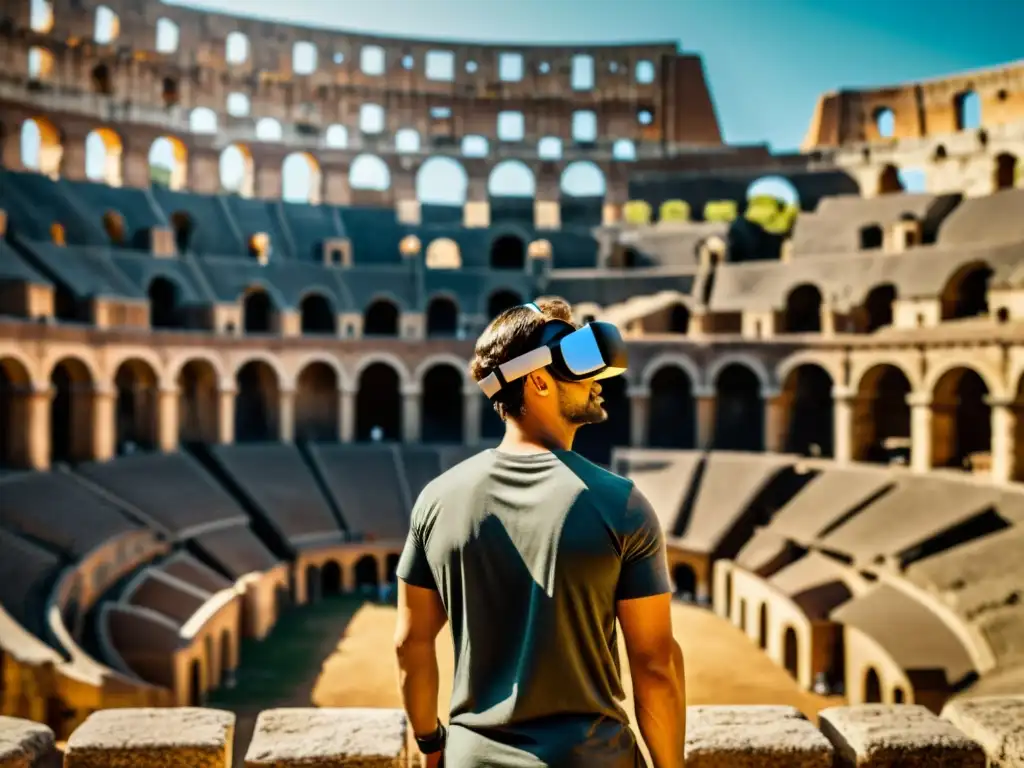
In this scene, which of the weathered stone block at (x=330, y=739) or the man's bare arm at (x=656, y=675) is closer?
the man's bare arm at (x=656, y=675)

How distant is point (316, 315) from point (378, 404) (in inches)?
183

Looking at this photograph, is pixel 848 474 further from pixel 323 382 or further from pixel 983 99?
pixel 983 99

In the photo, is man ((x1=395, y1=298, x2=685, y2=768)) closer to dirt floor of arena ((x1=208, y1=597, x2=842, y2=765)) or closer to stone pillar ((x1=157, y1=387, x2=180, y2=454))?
dirt floor of arena ((x1=208, y1=597, x2=842, y2=765))

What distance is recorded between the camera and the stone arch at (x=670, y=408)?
37.8m

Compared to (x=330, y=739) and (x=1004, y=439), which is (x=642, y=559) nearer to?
(x=330, y=739)

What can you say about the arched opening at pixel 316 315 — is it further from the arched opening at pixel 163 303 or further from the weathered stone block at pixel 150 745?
the weathered stone block at pixel 150 745

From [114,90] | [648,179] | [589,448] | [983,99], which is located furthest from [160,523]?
[983,99]

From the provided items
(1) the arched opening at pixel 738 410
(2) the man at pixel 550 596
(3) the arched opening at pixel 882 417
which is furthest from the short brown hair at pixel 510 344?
(1) the arched opening at pixel 738 410

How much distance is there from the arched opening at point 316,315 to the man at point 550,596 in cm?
3673

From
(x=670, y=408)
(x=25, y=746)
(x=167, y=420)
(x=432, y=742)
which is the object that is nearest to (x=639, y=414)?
(x=670, y=408)

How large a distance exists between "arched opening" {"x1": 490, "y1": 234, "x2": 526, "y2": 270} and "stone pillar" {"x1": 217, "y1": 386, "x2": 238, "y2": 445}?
1485 cm

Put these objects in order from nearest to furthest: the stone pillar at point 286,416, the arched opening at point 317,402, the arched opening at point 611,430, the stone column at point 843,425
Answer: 1. the stone column at point 843,425
2. the stone pillar at point 286,416
3. the arched opening at point 611,430
4. the arched opening at point 317,402

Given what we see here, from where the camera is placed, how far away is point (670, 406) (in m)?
38.1

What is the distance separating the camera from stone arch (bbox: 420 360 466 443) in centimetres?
3981
